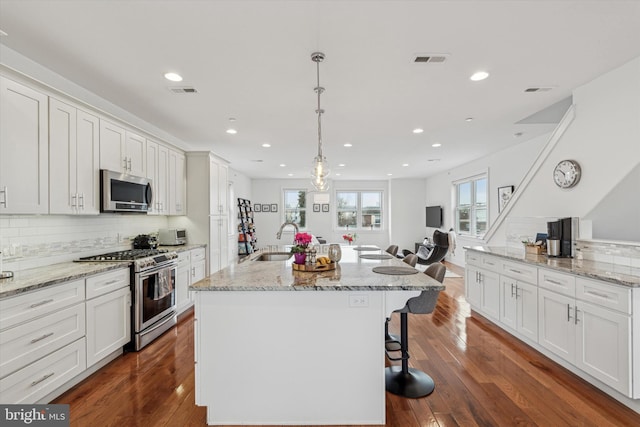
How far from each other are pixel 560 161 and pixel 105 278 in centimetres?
473

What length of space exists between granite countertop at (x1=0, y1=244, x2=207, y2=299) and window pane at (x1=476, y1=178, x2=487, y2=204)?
22.8 feet

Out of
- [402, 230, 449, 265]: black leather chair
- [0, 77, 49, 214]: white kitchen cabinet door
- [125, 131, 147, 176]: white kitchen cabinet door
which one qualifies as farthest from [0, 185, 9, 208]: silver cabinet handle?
[402, 230, 449, 265]: black leather chair

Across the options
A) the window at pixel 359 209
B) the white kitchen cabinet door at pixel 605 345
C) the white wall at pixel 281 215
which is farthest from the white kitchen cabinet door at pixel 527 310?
the window at pixel 359 209

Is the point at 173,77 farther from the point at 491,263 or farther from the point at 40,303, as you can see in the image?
the point at 491,263

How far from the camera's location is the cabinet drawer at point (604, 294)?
2069 millimetres

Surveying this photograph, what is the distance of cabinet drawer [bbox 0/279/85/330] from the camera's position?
191 centimetres

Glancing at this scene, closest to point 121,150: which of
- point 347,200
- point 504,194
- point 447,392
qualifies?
point 447,392

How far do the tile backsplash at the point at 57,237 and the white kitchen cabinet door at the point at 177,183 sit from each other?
23.2 inches

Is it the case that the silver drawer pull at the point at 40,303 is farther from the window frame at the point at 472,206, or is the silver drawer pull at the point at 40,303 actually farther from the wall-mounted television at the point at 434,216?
the wall-mounted television at the point at 434,216

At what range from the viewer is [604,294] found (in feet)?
7.29

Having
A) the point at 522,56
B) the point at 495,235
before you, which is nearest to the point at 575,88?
the point at 522,56

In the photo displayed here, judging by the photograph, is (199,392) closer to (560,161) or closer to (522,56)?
(522,56)

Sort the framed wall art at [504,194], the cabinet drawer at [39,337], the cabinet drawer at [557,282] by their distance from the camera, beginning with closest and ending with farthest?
the cabinet drawer at [39,337]
the cabinet drawer at [557,282]
the framed wall art at [504,194]

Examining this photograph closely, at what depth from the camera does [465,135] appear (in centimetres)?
489
